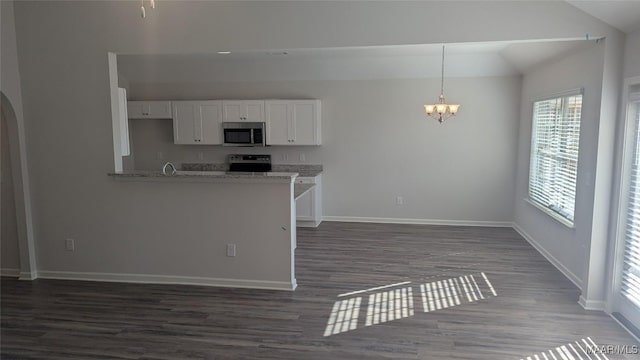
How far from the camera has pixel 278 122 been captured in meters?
6.68

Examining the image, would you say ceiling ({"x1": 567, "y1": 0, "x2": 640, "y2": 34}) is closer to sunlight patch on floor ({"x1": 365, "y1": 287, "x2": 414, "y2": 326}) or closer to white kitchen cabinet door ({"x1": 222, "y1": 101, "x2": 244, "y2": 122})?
sunlight patch on floor ({"x1": 365, "y1": 287, "x2": 414, "y2": 326})

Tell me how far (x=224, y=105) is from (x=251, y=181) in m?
3.01

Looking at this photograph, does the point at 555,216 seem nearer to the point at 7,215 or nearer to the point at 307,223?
the point at 307,223

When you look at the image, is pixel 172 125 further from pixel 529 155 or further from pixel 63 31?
pixel 529 155

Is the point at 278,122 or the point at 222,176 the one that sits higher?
the point at 278,122

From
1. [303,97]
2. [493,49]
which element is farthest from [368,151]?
[493,49]

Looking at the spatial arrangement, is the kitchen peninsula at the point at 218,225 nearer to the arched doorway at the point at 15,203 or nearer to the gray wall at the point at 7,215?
the arched doorway at the point at 15,203

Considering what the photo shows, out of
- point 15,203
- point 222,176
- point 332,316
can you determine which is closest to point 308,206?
point 222,176

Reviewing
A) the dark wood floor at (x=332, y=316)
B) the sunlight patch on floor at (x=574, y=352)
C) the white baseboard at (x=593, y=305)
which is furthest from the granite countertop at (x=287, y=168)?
the sunlight patch on floor at (x=574, y=352)

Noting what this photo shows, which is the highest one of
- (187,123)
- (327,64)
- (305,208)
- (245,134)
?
(327,64)

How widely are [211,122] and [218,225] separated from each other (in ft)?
Result: 9.88

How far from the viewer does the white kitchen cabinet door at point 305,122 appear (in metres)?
6.60

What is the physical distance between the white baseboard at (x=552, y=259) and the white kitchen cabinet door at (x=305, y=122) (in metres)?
3.36

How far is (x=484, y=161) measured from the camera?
661 cm
